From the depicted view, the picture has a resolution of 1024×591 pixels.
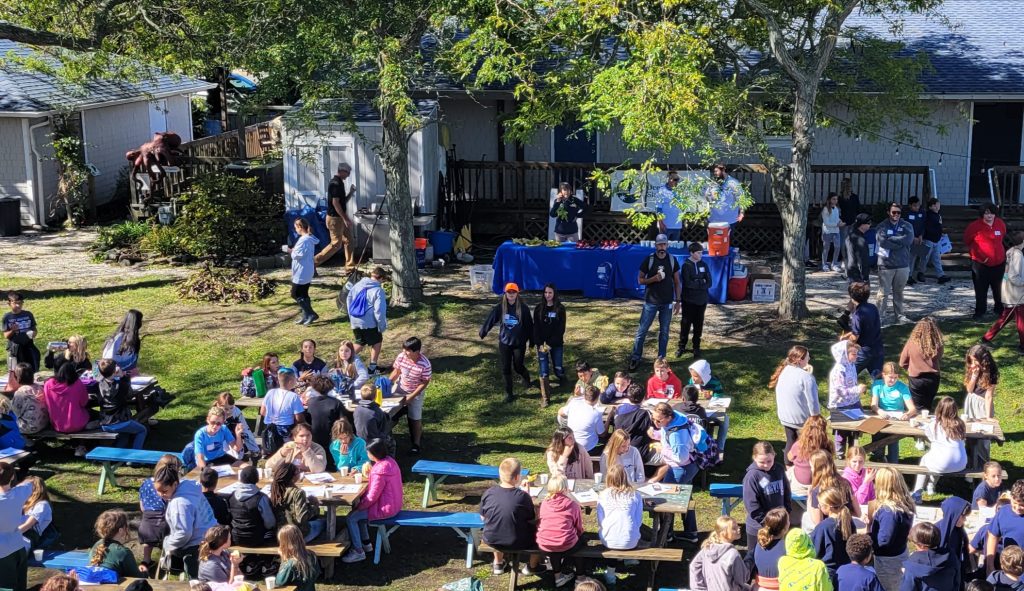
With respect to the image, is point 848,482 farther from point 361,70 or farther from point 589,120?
point 361,70

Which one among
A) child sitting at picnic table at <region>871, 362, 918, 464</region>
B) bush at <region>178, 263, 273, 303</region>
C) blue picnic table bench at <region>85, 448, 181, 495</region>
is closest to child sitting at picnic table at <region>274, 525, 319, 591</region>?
blue picnic table bench at <region>85, 448, 181, 495</region>

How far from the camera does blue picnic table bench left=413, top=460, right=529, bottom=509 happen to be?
11.9m

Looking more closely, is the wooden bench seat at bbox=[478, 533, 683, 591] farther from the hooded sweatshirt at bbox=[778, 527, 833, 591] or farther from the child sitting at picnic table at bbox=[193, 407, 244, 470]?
the child sitting at picnic table at bbox=[193, 407, 244, 470]

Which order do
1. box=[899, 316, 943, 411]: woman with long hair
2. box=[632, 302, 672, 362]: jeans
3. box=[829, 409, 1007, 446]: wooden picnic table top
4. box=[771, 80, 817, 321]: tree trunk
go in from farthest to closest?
box=[771, 80, 817, 321]: tree trunk → box=[632, 302, 672, 362]: jeans → box=[899, 316, 943, 411]: woman with long hair → box=[829, 409, 1007, 446]: wooden picnic table top

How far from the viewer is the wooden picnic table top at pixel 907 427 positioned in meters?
11.8

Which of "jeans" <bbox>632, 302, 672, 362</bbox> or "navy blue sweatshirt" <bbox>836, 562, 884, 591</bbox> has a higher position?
"jeans" <bbox>632, 302, 672, 362</bbox>

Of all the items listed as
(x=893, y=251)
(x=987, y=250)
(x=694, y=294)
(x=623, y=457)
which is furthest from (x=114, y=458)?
(x=987, y=250)

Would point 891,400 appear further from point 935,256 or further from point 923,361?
point 935,256

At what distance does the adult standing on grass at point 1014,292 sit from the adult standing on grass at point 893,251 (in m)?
1.39

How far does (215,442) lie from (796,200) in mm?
9180

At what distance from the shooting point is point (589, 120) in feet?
51.9

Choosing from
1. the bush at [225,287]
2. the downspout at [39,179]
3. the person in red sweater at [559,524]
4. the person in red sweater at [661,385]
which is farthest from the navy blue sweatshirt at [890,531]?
the downspout at [39,179]

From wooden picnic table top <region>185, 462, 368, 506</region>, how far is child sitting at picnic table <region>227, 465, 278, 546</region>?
567 millimetres

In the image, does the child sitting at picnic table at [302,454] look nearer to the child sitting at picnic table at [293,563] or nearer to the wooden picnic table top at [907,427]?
the child sitting at picnic table at [293,563]
